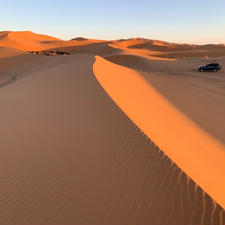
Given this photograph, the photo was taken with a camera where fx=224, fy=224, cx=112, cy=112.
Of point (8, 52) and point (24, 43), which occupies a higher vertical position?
point (24, 43)

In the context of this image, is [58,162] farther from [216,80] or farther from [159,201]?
[216,80]

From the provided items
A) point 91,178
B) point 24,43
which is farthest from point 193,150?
point 24,43

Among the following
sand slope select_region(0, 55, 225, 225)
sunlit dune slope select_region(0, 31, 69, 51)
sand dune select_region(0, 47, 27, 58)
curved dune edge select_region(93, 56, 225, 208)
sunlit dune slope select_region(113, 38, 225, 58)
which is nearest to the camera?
sand slope select_region(0, 55, 225, 225)

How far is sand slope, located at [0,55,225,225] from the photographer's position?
2775 millimetres

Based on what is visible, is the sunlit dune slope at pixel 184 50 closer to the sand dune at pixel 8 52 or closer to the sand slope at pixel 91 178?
the sand dune at pixel 8 52

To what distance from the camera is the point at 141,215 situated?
2.74 meters

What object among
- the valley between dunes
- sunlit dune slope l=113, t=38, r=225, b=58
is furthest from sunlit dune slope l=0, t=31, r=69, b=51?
the valley between dunes

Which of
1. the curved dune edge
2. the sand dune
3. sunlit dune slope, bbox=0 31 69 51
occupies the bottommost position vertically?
the curved dune edge

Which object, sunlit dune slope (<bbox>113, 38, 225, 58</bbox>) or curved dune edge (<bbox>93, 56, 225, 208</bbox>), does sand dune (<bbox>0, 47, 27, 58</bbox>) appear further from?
curved dune edge (<bbox>93, 56, 225, 208</bbox>)

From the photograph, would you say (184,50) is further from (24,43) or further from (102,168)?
(102,168)

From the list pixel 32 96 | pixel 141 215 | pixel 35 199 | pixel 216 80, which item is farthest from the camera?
pixel 216 80

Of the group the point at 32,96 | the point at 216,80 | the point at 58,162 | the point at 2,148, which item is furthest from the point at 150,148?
the point at 216,80

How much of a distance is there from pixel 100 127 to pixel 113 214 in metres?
2.43

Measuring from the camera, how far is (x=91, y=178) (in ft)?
11.2
